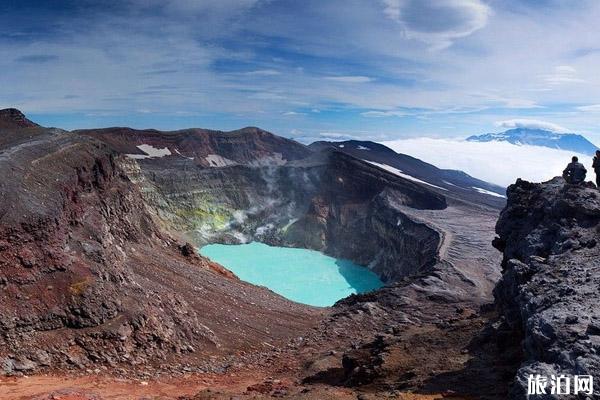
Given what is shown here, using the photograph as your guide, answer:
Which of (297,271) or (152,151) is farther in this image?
(152,151)

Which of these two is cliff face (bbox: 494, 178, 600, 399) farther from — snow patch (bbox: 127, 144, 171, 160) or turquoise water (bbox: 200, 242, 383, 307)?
snow patch (bbox: 127, 144, 171, 160)

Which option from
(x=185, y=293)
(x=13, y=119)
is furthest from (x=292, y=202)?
(x=185, y=293)

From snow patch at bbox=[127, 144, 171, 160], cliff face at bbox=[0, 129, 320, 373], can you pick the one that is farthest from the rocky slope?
snow patch at bbox=[127, 144, 171, 160]

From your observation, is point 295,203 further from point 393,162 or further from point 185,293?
point 185,293

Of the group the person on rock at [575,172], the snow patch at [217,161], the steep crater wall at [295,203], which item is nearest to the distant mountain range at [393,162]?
the steep crater wall at [295,203]

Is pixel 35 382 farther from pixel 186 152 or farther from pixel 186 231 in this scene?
pixel 186 152

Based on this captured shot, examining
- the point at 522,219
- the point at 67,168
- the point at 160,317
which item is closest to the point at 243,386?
the point at 160,317
